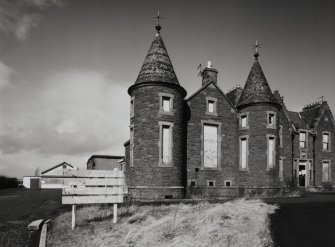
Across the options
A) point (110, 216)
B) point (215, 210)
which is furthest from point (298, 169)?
point (110, 216)

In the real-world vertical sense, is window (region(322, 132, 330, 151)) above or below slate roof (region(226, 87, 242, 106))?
below

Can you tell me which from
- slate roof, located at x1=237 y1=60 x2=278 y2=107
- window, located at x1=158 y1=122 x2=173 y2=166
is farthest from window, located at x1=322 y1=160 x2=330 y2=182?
window, located at x1=158 y1=122 x2=173 y2=166

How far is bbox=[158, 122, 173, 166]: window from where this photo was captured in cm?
1719

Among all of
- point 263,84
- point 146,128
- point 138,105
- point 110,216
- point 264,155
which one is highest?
point 263,84

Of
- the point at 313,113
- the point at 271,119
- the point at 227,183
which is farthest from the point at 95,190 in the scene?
the point at 313,113

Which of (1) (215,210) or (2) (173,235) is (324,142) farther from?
(2) (173,235)

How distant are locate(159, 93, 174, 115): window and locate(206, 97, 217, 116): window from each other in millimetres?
3947

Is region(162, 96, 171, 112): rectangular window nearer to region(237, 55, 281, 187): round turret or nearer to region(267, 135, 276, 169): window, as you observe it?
region(237, 55, 281, 187): round turret

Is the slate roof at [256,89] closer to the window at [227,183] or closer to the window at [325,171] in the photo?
the window at [227,183]

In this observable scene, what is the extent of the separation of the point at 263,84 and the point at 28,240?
19582mm

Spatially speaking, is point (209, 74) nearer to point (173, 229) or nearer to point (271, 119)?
point (271, 119)

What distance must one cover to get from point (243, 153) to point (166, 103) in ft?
26.1

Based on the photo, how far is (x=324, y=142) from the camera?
2928cm

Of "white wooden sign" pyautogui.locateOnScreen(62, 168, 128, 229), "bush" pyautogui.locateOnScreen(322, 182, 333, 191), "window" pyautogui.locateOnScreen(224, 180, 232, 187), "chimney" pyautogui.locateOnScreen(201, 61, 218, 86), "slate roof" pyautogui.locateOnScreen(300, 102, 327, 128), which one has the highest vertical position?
"chimney" pyautogui.locateOnScreen(201, 61, 218, 86)
